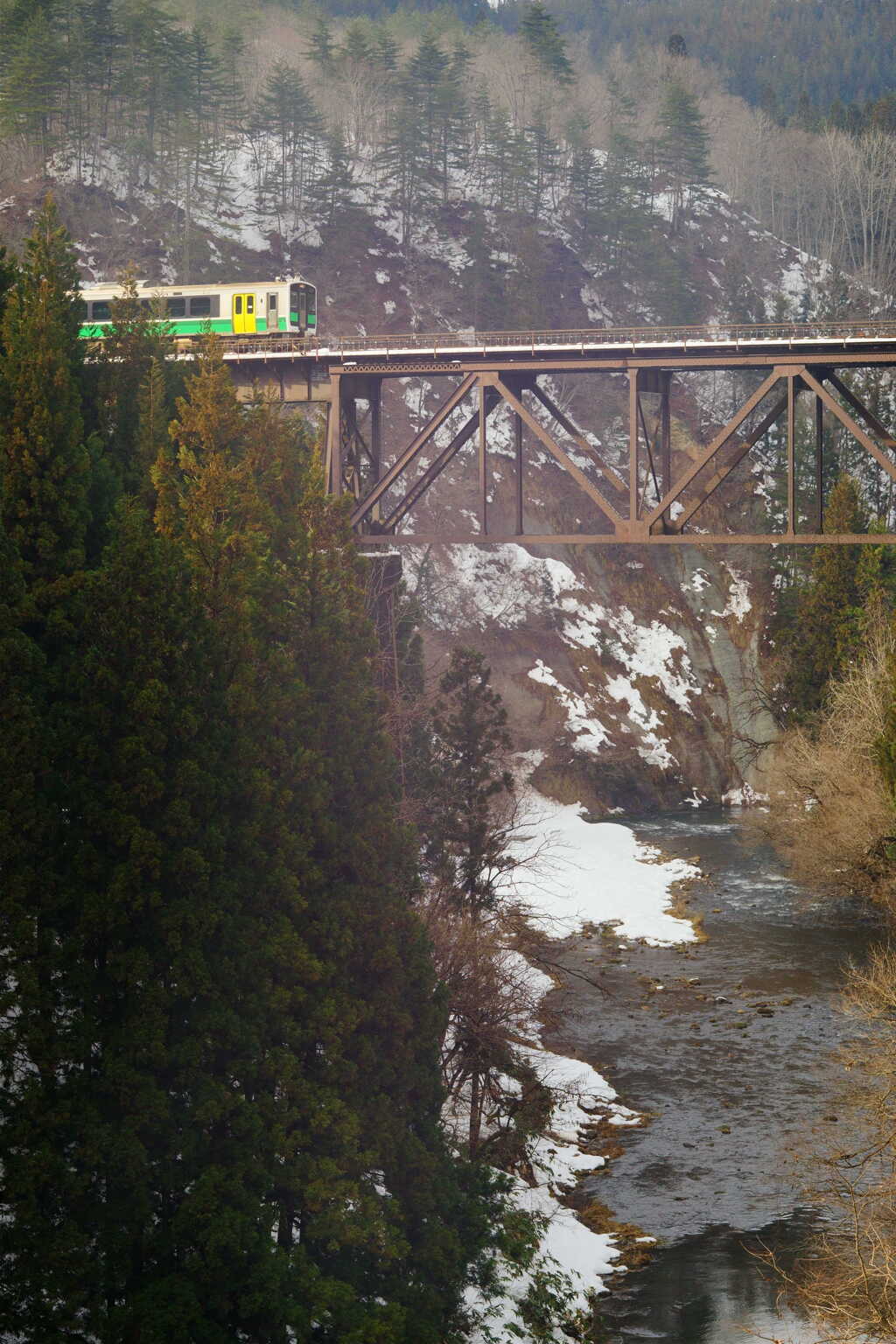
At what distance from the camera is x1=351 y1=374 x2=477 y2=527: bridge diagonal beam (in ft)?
152

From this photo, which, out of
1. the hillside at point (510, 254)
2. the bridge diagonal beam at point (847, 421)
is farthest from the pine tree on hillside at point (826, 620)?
the bridge diagonal beam at point (847, 421)

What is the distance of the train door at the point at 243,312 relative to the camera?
2122 inches

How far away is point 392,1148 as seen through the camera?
917 inches

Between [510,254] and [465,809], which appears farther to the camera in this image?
[510,254]

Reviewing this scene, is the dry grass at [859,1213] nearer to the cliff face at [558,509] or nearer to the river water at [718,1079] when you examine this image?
the river water at [718,1079]

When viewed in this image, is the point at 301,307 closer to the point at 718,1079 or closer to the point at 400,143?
the point at 718,1079

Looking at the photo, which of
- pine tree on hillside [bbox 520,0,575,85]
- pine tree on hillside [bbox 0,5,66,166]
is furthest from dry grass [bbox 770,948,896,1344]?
pine tree on hillside [bbox 520,0,575,85]

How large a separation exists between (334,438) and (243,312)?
8.90 meters

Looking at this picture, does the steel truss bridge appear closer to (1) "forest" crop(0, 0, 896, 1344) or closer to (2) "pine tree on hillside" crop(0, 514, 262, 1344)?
(1) "forest" crop(0, 0, 896, 1344)

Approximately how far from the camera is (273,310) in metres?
53.9

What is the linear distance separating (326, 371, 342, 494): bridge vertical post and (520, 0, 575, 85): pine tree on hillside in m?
99.0

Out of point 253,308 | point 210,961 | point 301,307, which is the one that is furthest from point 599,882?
point 210,961

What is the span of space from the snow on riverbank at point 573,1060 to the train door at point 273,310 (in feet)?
76.3

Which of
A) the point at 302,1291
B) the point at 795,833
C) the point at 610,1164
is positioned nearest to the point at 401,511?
the point at 795,833
